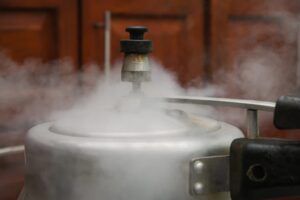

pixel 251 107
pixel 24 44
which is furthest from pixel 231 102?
pixel 24 44

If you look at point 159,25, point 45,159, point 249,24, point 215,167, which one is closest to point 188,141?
point 215,167

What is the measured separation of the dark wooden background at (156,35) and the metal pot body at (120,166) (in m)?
0.46

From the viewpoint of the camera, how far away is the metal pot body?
0.44 meters

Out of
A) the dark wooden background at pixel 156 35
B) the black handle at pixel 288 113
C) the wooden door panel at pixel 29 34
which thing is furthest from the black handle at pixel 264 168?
the wooden door panel at pixel 29 34

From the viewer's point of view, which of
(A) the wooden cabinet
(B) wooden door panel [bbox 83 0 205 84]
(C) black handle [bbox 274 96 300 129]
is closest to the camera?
(C) black handle [bbox 274 96 300 129]

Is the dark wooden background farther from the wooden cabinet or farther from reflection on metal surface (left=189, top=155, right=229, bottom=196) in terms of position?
reflection on metal surface (left=189, top=155, right=229, bottom=196)

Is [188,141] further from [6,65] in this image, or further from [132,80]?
[6,65]

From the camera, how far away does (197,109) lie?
2.29 ft

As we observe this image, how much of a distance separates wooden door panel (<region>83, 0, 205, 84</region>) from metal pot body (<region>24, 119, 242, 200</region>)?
64cm

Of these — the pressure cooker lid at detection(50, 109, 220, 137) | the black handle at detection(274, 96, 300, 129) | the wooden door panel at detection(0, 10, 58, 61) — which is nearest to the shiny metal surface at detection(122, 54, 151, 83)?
the pressure cooker lid at detection(50, 109, 220, 137)

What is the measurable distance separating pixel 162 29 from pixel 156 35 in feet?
0.08

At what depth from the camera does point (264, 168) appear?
43cm

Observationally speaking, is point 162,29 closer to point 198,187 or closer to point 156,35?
point 156,35

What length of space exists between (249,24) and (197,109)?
2.07 ft
